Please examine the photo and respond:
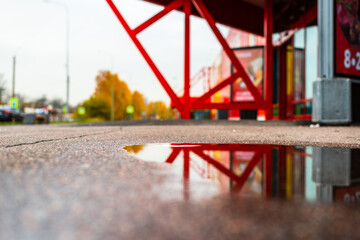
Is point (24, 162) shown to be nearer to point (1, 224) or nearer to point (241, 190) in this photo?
point (1, 224)

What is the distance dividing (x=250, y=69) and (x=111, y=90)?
30.2 m

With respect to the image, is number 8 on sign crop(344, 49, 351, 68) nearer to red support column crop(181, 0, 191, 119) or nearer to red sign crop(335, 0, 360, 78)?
red sign crop(335, 0, 360, 78)

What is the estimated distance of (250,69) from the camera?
14578mm

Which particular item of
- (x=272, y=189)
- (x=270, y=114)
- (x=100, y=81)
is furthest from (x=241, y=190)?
(x=100, y=81)

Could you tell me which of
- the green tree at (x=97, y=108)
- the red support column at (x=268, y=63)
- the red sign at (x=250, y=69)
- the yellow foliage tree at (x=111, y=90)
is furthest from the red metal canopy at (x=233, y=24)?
the green tree at (x=97, y=108)

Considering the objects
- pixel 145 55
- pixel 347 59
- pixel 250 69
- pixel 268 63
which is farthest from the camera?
Answer: pixel 250 69

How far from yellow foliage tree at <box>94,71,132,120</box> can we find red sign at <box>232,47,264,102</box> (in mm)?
28521

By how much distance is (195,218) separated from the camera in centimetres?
56

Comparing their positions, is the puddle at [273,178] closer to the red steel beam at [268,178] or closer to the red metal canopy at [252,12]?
the red steel beam at [268,178]

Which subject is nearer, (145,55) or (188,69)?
(145,55)

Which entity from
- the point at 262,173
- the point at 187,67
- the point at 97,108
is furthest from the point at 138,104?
the point at 262,173

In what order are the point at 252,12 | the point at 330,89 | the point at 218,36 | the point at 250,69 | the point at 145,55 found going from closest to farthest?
1. the point at 330,89
2. the point at 145,55
3. the point at 218,36
4. the point at 252,12
5. the point at 250,69

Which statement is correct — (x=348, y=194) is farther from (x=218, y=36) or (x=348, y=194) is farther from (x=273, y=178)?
(x=218, y=36)

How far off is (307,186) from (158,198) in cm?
43
